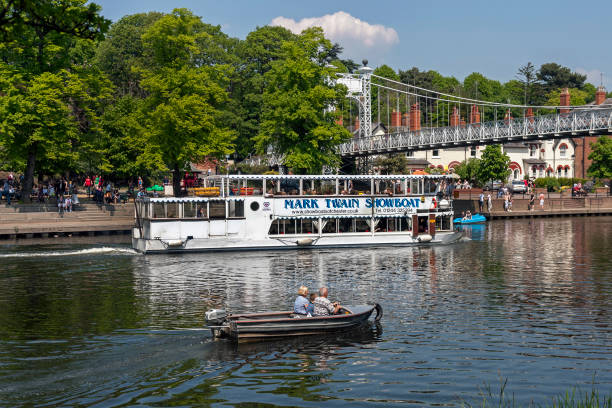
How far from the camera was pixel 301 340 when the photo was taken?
23.8 m

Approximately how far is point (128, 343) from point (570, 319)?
55.8 ft

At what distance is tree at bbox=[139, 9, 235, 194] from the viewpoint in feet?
195

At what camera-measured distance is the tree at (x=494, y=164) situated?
103125 mm

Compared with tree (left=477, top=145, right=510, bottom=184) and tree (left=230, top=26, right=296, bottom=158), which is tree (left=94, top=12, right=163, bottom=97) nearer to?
tree (left=230, top=26, right=296, bottom=158)

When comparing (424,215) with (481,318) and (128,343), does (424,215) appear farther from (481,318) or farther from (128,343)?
(128,343)

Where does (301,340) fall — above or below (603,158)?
below

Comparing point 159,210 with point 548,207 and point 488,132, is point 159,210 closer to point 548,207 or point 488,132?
point 488,132

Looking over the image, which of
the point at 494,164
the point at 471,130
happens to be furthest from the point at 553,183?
the point at 471,130

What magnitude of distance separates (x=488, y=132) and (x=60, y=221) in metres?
54.9

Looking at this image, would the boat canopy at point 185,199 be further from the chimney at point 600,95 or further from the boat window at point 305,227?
the chimney at point 600,95

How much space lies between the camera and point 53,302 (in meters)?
30.9

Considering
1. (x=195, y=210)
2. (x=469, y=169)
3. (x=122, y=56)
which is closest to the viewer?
(x=195, y=210)

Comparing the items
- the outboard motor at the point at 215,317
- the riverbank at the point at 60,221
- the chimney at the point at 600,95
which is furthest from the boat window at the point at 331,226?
the chimney at the point at 600,95

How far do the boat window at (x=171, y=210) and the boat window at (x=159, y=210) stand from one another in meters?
0.28
